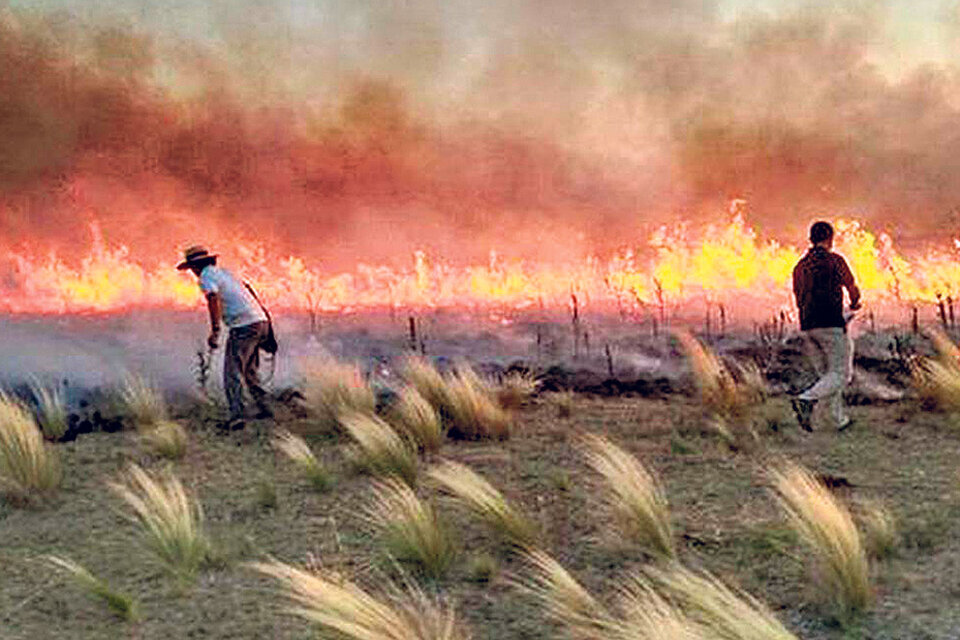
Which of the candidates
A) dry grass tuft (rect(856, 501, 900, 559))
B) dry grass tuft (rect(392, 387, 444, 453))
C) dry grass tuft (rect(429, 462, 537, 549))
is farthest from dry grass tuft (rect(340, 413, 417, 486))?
dry grass tuft (rect(856, 501, 900, 559))

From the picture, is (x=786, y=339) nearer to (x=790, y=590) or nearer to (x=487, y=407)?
(x=487, y=407)

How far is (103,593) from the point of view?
298 inches

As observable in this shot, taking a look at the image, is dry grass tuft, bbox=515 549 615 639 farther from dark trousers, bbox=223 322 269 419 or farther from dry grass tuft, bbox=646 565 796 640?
dark trousers, bbox=223 322 269 419

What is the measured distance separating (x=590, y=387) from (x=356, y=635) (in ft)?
35.6

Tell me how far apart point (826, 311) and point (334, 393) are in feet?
16.6

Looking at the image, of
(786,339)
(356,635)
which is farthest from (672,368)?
(356,635)

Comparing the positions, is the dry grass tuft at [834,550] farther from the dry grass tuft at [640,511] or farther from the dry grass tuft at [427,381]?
the dry grass tuft at [427,381]

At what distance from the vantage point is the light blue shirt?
12938 mm

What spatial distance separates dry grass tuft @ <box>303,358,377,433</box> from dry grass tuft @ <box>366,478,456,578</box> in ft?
14.3

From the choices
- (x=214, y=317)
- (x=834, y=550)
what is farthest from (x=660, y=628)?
(x=214, y=317)

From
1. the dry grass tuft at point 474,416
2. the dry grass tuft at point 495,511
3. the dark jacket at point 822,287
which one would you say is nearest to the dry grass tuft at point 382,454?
the dry grass tuft at point 474,416

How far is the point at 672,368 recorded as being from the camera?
61.2 feet

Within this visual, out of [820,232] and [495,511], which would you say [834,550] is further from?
[820,232]

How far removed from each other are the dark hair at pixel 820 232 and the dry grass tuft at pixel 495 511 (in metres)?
4.86
